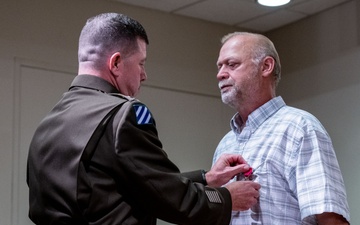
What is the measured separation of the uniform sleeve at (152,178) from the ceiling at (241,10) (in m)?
3.12

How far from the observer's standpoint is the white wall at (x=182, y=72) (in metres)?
4.59

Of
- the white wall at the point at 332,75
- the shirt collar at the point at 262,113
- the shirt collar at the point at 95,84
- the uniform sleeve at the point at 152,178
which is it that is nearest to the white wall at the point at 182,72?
the white wall at the point at 332,75

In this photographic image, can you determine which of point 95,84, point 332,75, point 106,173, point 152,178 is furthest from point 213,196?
point 332,75

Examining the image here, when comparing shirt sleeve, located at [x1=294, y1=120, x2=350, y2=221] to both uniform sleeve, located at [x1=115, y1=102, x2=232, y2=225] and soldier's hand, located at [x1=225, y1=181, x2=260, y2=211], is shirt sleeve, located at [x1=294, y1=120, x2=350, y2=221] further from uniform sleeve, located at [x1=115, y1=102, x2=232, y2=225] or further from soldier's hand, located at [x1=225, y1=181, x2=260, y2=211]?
uniform sleeve, located at [x1=115, y1=102, x2=232, y2=225]

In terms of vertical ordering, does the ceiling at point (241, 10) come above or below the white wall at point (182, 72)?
above

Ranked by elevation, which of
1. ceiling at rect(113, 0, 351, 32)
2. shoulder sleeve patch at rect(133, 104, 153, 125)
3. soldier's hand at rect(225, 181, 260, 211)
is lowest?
soldier's hand at rect(225, 181, 260, 211)

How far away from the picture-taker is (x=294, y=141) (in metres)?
2.62

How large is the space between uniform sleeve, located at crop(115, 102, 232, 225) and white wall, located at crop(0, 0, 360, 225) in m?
2.60

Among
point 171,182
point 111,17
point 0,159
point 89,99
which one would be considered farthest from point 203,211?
point 0,159

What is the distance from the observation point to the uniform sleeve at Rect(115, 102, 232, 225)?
200 centimetres

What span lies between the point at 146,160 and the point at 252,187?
0.60 meters

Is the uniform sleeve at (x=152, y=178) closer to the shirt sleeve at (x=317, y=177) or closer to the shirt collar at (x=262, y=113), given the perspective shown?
the shirt sleeve at (x=317, y=177)

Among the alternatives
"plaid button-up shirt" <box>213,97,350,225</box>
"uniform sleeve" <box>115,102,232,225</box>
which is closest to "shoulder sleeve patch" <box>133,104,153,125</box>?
"uniform sleeve" <box>115,102,232,225</box>

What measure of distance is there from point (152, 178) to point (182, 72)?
3401mm
